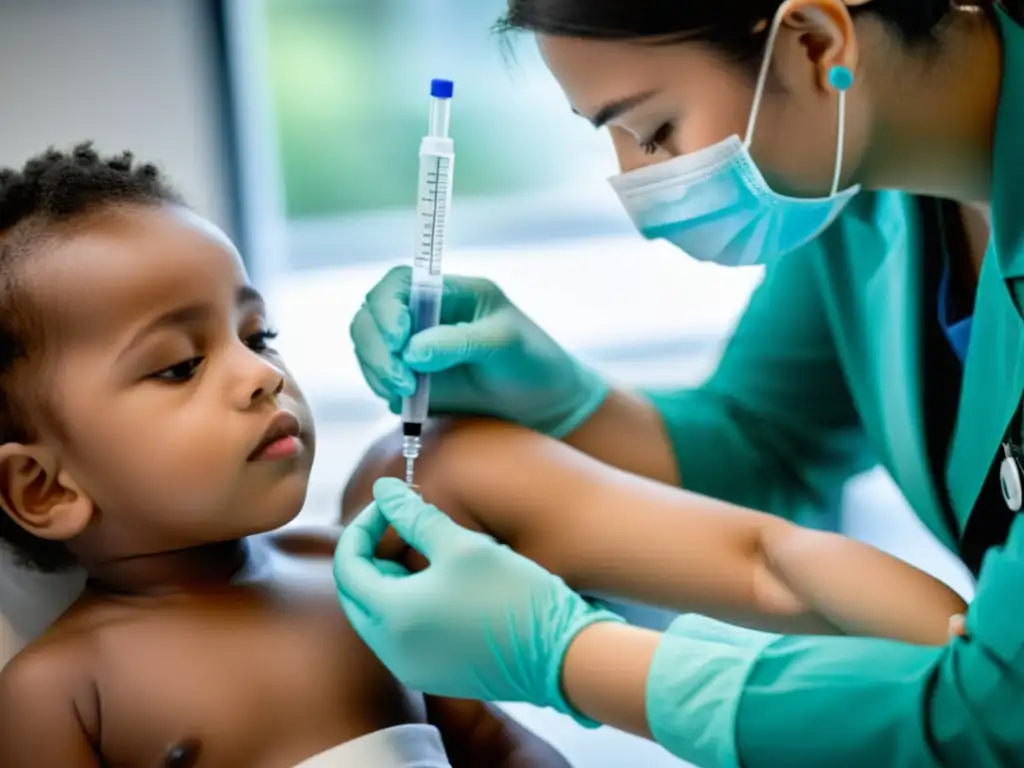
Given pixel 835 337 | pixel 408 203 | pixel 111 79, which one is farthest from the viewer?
pixel 408 203

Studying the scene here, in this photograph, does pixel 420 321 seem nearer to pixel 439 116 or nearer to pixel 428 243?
pixel 428 243

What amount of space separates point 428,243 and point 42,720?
57cm

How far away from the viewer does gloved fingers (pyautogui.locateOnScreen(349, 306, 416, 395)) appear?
3.68ft

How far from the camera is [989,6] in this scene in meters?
1.02

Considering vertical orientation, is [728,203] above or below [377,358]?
above

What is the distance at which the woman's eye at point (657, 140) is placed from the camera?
41.2 inches

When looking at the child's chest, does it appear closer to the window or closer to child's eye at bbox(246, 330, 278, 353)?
child's eye at bbox(246, 330, 278, 353)

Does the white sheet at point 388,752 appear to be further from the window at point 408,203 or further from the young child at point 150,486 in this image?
the window at point 408,203

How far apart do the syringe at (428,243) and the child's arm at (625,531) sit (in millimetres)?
51

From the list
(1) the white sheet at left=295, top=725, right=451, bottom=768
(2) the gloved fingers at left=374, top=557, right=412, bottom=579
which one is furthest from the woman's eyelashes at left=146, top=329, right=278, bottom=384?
(1) the white sheet at left=295, top=725, right=451, bottom=768

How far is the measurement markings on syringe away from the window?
74 cm

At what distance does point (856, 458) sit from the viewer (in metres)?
1.50

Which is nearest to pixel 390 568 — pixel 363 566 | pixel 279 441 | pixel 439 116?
pixel 363 566

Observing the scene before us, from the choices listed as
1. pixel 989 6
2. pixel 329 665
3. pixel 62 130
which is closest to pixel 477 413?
pixel 329 665
